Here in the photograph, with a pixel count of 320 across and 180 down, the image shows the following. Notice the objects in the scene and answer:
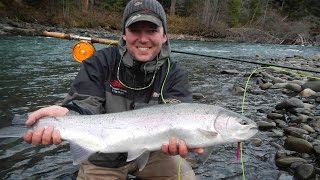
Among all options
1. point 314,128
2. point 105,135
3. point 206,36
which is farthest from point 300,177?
point 206,36

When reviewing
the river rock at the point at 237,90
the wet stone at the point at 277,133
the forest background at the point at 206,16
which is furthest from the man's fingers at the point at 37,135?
the forest background at the point at 206,16

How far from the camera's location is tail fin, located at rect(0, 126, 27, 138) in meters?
2.82

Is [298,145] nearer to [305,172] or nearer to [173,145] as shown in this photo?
[305,172]

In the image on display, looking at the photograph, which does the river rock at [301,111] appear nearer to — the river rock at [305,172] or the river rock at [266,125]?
the river rock at [266,125]

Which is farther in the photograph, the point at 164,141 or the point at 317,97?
the point at 317,97

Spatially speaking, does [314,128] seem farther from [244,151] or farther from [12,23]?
[12,23]

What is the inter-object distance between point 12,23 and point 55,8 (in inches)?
389

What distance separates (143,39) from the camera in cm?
342

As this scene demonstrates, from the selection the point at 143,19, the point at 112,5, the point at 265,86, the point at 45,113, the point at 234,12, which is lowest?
the point at 265,86

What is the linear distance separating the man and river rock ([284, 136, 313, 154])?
6.71 ft

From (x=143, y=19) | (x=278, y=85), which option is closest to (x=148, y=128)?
(x=143, y=19)

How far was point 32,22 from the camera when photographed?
2886 centimetres

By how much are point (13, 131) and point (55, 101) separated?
15.4 feet

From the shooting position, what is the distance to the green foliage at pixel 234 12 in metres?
49.2
